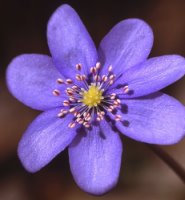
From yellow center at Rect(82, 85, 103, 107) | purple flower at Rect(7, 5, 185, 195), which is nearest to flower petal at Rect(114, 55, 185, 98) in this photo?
purple flower at Rect(7, 5, 185, 195)

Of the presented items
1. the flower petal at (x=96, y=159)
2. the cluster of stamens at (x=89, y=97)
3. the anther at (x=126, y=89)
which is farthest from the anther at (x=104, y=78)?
the flower petal at (x=96, y=159)

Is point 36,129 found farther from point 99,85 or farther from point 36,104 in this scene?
point 99,85

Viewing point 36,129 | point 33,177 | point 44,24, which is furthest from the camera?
point 44,24

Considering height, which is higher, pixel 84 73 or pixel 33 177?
pixel 84 73

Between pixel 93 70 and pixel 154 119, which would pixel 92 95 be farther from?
pixel 154 119

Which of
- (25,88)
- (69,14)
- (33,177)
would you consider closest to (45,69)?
(25,88)

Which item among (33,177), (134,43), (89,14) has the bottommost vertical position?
(33,177)

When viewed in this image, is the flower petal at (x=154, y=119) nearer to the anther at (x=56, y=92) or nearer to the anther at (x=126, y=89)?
the anther at (x=126, y=89)

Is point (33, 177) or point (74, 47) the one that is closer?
point (74, 47)
